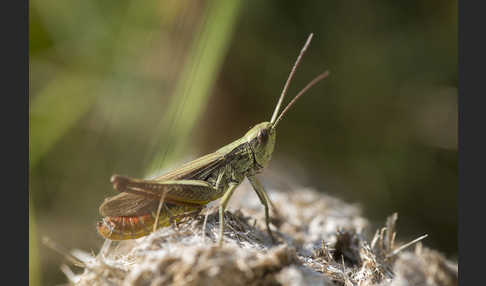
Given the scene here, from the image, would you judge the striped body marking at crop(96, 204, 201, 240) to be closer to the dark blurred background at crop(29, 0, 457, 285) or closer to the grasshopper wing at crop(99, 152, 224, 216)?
the grasshopper wing at crop(99, 152, 224, 216)

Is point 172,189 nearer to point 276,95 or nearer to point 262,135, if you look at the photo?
point 262,135

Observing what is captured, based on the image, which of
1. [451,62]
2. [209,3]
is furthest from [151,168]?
[451,62]

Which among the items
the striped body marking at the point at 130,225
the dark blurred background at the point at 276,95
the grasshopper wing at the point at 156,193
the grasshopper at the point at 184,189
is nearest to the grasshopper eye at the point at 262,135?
the grasshopper at the point at 184,189

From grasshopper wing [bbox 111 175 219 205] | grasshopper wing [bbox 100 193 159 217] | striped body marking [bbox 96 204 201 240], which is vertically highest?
grasshopper wing [bbox 111 175 219 205]

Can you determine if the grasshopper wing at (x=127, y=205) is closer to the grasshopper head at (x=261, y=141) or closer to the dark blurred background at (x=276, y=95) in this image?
the grasshopper head at (x=261, y=141)

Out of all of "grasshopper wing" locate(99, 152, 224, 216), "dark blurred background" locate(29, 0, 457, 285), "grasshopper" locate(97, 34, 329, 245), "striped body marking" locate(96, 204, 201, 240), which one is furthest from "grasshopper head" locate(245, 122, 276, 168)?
"dark blurred background" locate(29, 0, 457, 285)

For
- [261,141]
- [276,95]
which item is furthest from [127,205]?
[276,95]

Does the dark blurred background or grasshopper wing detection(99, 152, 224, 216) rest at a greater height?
the dark blurred background
